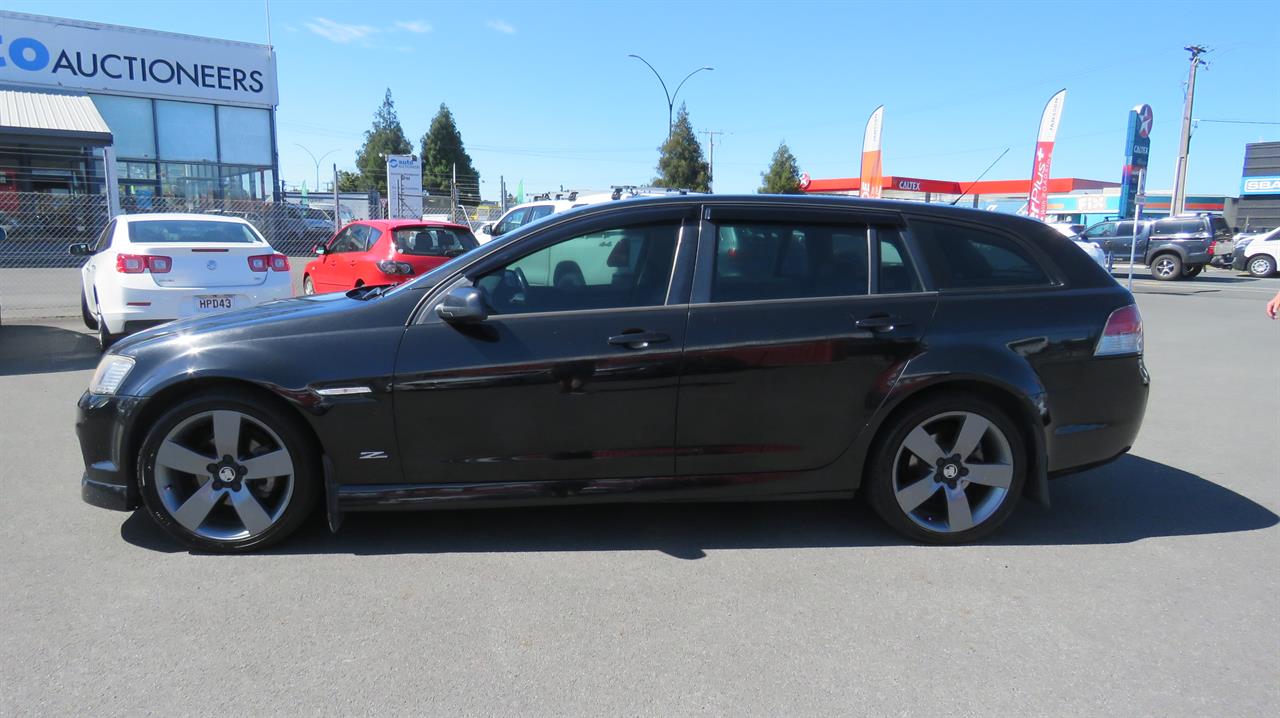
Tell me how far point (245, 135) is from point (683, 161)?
25.4m

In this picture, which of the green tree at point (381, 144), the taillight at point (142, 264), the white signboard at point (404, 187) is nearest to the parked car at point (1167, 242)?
the white signboard at point (404, 187)

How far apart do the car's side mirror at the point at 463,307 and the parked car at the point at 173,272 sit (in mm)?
4805

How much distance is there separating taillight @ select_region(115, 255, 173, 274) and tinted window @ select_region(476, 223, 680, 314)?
5.94 m

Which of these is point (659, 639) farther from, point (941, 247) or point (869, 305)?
point (941, 247)

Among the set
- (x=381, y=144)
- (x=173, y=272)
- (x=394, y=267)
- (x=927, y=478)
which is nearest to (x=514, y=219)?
(x=394, y=267)

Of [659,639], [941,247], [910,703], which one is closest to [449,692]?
[659,639]

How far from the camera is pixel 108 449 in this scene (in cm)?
373

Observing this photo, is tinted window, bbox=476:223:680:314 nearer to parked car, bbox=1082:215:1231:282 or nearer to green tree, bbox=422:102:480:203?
parked car, bbox=1082:215:1231:282

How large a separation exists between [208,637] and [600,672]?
4.79 ft

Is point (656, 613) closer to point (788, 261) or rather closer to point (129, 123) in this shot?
point (788, 261)

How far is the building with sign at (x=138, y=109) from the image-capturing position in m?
25.3

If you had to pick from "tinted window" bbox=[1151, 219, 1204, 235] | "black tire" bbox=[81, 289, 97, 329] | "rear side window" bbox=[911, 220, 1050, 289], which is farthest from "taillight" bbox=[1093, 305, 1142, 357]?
"tinted window" bbox=[1151, 219, 1204, 235]

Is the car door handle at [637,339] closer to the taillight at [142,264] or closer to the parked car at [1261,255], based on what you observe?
the taillight at [142,264]

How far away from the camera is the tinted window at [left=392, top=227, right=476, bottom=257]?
11409 millimetres
